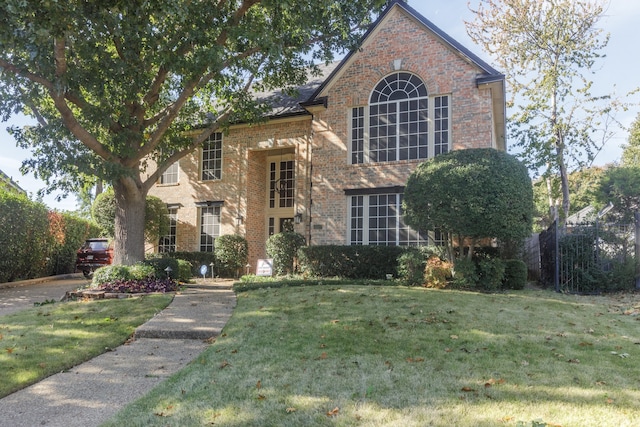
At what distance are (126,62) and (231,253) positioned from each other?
27.9 feet

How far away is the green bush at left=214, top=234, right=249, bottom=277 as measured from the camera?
16.2 metres

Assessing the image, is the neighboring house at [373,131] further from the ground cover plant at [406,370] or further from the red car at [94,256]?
the ground cover plant at [406,370]

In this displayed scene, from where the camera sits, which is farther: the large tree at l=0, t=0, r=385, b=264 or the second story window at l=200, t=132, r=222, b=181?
the second story window at l=200, t=132, r=222, b=181

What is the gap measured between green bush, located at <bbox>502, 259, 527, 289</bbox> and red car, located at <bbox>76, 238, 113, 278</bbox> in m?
13.7

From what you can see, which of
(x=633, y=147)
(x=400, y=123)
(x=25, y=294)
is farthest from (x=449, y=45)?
(x=633, y=147)

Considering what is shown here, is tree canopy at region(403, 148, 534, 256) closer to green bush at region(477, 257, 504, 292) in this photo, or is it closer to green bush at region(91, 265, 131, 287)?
green bush at region(477, 257, 504, 292)

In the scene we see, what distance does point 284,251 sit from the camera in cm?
1439

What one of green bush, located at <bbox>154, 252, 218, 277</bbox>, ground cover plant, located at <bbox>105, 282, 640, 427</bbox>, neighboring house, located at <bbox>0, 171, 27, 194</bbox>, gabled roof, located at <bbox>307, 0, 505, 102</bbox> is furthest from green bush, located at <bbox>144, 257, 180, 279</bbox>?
neighboring house, located at <bbox>0, 171, 27, 194</bbox>

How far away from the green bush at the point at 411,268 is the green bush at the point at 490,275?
1.47m

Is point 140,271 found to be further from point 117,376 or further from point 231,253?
point 117,376

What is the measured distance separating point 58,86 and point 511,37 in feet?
64.6

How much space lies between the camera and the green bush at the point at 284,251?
14395 mm

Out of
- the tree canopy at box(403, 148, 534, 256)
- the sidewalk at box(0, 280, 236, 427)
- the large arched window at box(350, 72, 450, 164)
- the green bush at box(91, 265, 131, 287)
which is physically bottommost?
the sidewalk at box(0, 280, 236, 427)

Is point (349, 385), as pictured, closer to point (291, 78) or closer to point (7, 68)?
point (7, 68)
